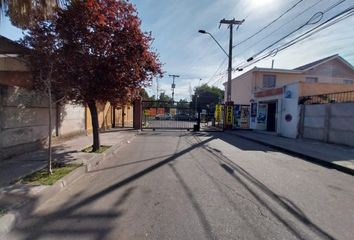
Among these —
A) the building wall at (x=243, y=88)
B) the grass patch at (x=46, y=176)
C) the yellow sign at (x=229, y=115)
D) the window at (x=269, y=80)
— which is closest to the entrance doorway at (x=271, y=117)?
the yellow sign at (x=229, y=115)

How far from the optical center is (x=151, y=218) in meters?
4.92

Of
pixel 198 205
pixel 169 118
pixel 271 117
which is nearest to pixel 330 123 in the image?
pixel 271 117

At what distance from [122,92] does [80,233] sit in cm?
707

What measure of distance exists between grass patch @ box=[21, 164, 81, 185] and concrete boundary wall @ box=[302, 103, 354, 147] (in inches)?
516

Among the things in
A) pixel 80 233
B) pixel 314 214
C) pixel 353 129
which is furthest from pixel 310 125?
pixel 80 233

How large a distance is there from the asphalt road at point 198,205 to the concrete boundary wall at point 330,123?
662 centimetres

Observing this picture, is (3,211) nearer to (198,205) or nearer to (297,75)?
(198,205)

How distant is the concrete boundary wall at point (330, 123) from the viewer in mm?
14820

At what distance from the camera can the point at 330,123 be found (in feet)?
53.3

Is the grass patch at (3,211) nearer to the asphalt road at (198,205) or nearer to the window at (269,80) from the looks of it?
the asphalt road at (198,205)

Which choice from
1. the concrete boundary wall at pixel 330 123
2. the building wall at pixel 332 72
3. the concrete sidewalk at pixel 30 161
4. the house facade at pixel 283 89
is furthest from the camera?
the building wall at pixel 332 72

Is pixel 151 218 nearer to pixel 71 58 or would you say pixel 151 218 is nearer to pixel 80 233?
pixel 80 233

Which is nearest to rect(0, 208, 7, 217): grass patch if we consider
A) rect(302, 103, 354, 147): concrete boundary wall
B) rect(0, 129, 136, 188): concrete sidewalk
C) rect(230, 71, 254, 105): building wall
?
rect(0, 129, 136, 188): concrete sidewalk

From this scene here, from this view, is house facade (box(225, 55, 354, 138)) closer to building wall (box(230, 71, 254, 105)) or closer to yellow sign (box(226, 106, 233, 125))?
building wall (box(230, 71, 254, 105))
